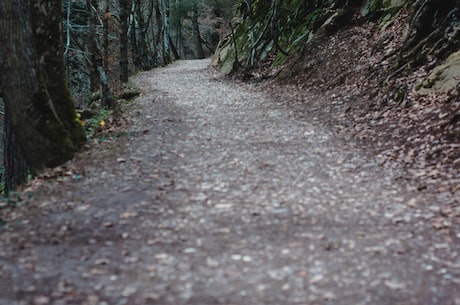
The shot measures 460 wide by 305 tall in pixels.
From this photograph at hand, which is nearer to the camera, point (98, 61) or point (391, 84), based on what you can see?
point (391, 84)

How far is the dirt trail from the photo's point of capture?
3852mm

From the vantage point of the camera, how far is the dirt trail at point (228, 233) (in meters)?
3.85

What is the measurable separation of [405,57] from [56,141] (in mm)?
7849

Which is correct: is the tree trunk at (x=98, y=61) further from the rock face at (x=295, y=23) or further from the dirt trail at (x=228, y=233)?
the rock face at (x=295, y=23)

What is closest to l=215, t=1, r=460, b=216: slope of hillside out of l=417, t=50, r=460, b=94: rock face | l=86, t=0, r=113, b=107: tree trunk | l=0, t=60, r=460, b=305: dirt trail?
l=417, t=50, r=460, b=94: rock face

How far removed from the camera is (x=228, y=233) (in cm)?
495

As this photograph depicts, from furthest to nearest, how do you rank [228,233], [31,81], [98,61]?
[98,61] < [31,81] < [228,233]

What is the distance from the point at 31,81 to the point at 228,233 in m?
4.38

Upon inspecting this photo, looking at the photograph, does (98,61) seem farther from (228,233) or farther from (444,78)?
(444,78)

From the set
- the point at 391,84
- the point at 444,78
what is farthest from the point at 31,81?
the point at 444,78

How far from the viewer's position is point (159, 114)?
11.0 m

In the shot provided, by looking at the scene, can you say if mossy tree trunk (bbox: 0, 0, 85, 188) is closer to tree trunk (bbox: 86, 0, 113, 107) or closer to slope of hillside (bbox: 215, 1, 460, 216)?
tree trunk (bbox: 86, 0, 113, 107)

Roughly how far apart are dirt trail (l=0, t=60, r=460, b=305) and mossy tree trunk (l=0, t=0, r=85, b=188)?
0.62 metres

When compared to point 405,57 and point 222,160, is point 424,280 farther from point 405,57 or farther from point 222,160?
point 405,57
